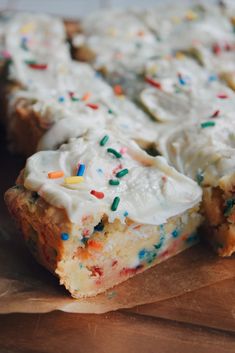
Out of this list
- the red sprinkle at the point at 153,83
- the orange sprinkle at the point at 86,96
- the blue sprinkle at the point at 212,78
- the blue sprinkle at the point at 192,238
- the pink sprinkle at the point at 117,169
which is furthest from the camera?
the blue sprinkle at the point at 212,78

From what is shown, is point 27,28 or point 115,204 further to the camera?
point 27,28

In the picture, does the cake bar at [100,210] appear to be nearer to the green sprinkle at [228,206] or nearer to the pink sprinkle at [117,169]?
the pink sprinkle at [117,169]

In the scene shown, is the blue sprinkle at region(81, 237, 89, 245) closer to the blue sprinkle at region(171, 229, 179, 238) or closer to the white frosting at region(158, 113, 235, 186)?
the blue sprinkle at region(171, 229, 179, 238)

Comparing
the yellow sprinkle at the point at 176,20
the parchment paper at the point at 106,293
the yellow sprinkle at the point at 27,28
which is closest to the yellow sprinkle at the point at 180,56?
the yellow sprinkle at the point at 176,20

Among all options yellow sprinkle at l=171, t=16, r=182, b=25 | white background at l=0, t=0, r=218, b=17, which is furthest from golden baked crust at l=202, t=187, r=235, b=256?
white background at l=0, t=0, r=218, b=17

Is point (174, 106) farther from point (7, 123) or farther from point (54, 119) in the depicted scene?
point (7, 123)

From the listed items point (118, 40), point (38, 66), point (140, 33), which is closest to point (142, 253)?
point (38, 66)

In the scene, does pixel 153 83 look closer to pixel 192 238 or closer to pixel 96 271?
pixel 192 238
